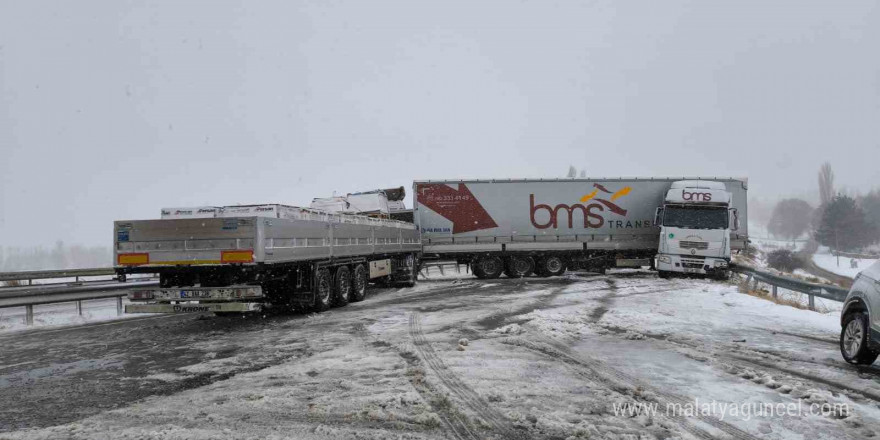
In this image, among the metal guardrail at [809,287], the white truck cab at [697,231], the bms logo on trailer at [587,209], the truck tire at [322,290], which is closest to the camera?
the metal guardrail at [809,287]

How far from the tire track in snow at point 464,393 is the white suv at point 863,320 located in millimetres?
4523

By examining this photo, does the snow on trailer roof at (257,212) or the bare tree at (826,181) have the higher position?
the bare tree at (826,181)

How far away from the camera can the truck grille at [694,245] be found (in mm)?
20031

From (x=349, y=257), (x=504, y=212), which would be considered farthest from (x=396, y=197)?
(x=349, y=257)

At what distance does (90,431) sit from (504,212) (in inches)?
767

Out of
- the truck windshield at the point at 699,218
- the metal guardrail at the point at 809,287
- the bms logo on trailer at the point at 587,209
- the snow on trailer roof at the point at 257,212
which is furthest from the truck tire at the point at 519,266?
the snow on trailer roof at the point at 257,212

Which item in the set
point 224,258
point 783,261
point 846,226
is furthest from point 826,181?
point 224,258

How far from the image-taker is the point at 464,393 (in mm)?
5465

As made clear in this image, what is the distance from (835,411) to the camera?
16.0 feet

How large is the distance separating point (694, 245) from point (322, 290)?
14059 millimetres

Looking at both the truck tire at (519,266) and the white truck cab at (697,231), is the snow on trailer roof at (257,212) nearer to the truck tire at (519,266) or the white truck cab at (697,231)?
the truck tire at (519,266)

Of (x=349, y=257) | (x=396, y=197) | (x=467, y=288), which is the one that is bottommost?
(x=467, y=288)

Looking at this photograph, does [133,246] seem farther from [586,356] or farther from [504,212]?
[504,212]

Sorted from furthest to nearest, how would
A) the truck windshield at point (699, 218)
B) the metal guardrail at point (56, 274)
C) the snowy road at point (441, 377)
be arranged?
the truck windshield at point (699, 218) < the metal guardrail at point (56, 274) < the snowy road at point (441, 377)
